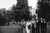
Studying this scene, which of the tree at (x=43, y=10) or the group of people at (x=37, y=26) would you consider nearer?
the group of people at (x=37, y=26)

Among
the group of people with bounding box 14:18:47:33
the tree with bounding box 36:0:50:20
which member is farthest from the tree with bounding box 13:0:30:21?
the group of people with bounding box 14:18:47:33

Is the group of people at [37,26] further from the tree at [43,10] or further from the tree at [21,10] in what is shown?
the tree at [21,10]

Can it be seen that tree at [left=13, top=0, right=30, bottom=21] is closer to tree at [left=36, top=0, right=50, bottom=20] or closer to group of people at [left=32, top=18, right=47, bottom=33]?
tree at [left=36, top=0, right=50, bottom=20]

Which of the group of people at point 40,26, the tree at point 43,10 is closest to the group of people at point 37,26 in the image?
the group of people at point 40,26

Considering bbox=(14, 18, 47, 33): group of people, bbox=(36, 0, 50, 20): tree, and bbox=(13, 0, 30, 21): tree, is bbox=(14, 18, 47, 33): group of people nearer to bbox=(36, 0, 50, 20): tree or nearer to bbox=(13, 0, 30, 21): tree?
bbox=(36, 0, 50, 20): tree

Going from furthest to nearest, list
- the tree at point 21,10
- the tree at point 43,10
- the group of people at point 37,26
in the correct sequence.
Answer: the tree at point 21,10
the tree at point 43,10
the group of people at point 37,26

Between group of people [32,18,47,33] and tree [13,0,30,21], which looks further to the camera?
tree [13,0,30,21]

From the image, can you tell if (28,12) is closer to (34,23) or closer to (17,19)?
(17,19)

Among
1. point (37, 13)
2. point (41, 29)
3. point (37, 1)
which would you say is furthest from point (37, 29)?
point (37, 1)

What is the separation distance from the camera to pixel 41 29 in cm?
713

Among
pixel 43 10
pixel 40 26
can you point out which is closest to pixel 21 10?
pixel 43 10

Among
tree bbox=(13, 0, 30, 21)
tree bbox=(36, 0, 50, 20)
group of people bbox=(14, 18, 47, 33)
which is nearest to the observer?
group of people bbox=(14, 18, 47, 33)

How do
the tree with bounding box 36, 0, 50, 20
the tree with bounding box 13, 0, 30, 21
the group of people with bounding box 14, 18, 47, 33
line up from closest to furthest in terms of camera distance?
the group of people with bounding box 14, 18, 47, 33 → the tree with bounding box 36, 0, 50, 20 → the tree with bounding box 13, 0, 30, 21

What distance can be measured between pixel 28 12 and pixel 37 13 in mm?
2306
